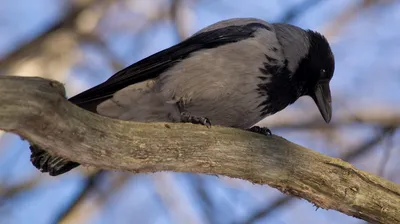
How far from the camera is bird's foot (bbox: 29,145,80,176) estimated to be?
3.95 meters

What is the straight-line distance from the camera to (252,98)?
180 inches

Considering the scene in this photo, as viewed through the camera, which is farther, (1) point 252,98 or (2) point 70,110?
(1) point 252,98

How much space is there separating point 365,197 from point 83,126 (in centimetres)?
175

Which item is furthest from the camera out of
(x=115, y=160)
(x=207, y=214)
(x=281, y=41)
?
(x=207, y=214)

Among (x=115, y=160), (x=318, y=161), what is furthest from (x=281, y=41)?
(x=115, y=160)

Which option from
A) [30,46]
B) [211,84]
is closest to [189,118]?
[211,84]

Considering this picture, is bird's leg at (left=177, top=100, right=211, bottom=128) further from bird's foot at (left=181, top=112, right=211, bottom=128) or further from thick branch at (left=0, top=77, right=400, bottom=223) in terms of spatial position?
thick branch at (left=0, top=77, right=400, bottom=223)

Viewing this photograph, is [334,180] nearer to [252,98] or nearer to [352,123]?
[252,98]

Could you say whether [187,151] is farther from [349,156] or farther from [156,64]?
[349,156]

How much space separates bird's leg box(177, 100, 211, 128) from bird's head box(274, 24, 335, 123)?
0.83 m

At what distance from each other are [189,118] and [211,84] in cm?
30

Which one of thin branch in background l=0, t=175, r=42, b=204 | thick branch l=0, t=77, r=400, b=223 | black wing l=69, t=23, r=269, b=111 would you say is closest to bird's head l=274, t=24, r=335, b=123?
black wing l=69, t=23, r=269, b=111

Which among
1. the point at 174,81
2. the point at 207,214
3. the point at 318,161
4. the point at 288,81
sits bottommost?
the point at 207,214

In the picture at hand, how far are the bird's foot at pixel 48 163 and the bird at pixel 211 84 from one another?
0.45 m
